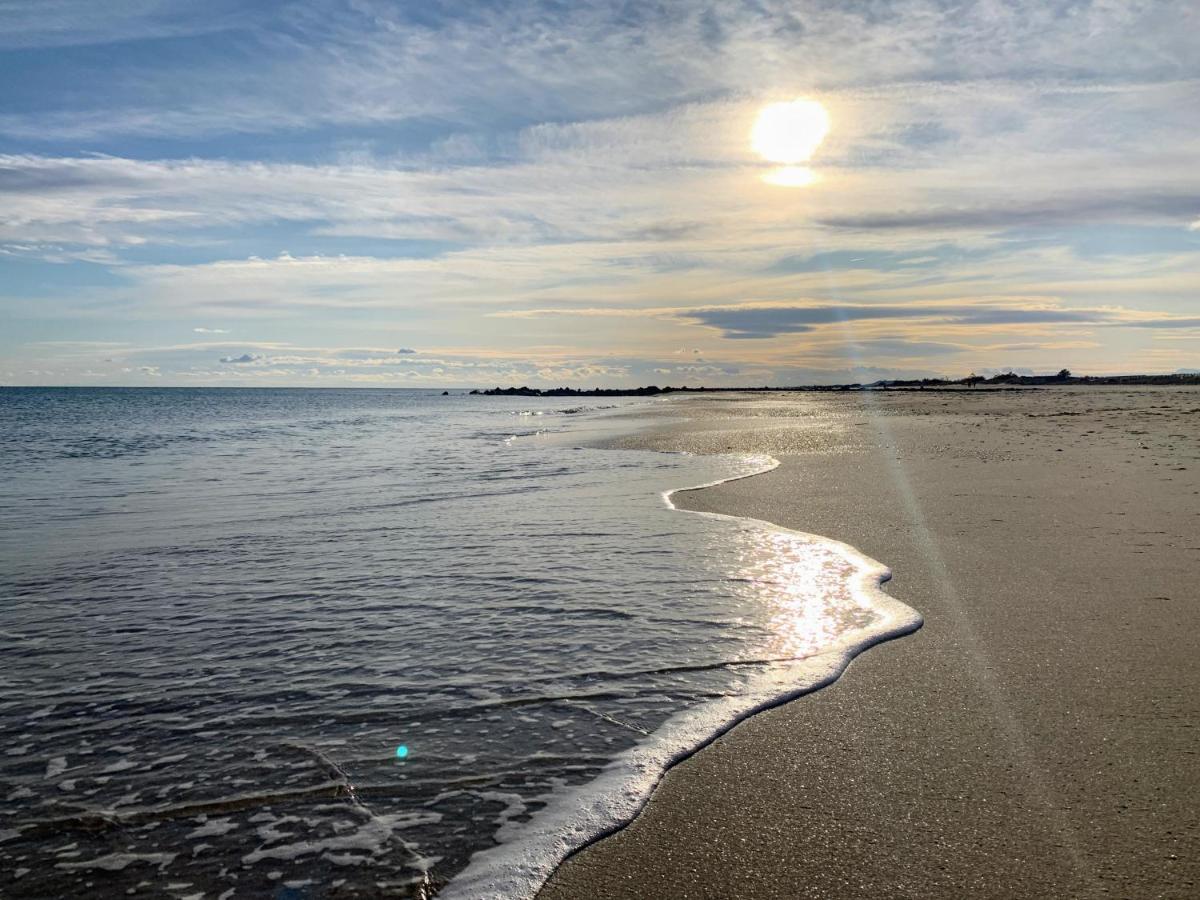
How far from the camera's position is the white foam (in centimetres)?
312

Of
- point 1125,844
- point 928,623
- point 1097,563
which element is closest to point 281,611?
point 928,623

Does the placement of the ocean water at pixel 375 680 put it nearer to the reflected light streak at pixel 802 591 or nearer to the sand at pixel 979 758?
the reflected light streak at pixel 802 591

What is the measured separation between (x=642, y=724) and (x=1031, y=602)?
367cm

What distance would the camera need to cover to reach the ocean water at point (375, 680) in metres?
3.35

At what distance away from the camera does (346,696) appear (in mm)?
4824

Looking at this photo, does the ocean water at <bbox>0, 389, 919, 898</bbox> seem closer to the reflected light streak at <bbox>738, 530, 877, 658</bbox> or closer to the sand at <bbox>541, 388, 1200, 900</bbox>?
the reflected light streak at <bbox>738, 530, 877, 658</bbox>

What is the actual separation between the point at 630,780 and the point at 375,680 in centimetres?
201

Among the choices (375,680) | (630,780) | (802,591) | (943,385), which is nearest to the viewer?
(630,780)

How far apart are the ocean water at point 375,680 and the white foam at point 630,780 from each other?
0.05ft

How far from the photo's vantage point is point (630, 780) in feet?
12.4

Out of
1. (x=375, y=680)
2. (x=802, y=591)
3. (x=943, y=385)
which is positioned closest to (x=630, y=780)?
(x=375, y=680)

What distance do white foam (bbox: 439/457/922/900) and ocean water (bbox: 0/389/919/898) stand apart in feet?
0.05

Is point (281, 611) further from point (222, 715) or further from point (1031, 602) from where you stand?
point (1031, 602)

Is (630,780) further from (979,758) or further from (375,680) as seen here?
(375,680)
